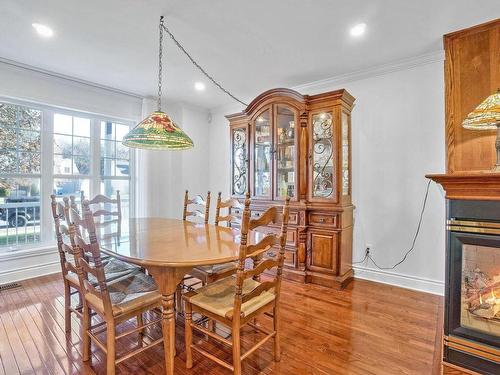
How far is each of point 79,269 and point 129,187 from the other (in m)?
2.85

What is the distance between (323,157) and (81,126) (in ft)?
11.2

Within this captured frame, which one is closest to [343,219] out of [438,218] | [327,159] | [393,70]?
[327,159]

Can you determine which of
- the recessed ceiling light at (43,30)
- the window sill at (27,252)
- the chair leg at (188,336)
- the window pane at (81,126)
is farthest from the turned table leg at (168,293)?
the window pane at (81,126)

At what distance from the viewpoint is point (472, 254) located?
172 cm

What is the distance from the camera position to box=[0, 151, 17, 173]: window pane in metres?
3.25

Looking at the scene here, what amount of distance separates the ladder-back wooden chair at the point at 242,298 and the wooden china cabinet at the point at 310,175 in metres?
1.43

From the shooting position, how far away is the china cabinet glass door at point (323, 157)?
3141mm

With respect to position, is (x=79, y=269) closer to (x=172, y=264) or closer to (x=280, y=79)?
(x=172, y=264)

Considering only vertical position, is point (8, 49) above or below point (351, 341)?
above

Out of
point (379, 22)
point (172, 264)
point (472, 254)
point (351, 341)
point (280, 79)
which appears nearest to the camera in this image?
point (172, 264)

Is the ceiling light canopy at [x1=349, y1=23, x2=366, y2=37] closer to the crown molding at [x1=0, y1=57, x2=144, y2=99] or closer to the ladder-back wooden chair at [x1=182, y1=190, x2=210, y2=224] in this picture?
the ladder-back wooden chair at [x1=182, y1=190, x2=210, y2=224]

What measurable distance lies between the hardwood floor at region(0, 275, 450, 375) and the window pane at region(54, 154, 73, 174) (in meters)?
1.59

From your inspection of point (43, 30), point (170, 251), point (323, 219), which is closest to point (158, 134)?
point (170, 251)

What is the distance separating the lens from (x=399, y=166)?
10.1ft
